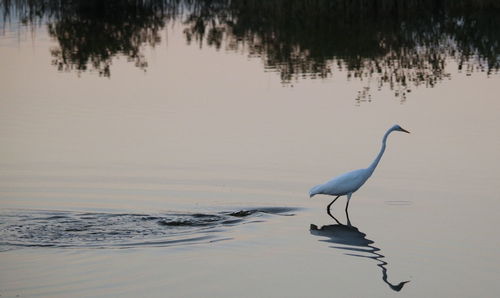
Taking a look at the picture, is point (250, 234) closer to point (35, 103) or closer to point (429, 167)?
point (429, 167)

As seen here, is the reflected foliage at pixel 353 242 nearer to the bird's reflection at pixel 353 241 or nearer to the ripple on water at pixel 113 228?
the bird's reflection at pixel 353 241

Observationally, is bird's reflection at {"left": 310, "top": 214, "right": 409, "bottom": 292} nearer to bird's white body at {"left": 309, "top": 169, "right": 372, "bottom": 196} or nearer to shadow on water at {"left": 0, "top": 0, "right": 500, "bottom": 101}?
bird's white body at {"left": 309, "top": 169, "right": 372, "bottom": 196}

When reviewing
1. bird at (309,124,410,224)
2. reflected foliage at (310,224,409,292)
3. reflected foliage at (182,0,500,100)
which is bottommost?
reflected foliage at (310,224,409,292)

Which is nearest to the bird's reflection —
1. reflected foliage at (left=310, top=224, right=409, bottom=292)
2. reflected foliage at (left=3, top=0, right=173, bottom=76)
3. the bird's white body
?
reflected foliage at (left=310, top=224, right=409, bottom=292)

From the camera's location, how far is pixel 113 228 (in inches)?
384

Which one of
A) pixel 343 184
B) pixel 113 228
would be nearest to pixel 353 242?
pixel 343 184

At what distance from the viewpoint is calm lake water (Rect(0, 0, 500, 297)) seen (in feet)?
27.5

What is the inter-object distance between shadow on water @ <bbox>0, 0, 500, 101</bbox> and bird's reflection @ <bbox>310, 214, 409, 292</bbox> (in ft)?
21.3

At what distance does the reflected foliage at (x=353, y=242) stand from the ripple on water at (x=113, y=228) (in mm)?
624

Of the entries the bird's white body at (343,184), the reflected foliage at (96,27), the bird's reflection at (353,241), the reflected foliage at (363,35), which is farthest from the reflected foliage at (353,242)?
the reflected foliage at (96,27)

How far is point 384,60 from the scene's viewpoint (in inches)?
767

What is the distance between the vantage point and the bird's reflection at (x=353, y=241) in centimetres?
843

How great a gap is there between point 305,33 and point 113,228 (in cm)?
1355

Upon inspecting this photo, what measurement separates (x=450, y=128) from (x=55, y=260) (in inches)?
250
